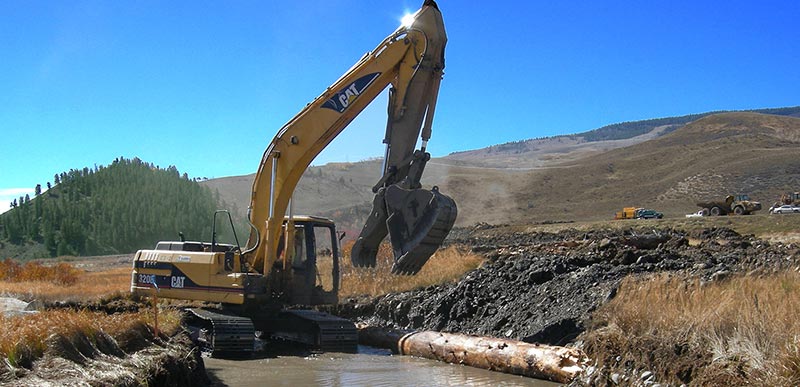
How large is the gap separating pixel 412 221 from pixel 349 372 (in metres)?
2.55

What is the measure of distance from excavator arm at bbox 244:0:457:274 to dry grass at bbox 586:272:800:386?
140 inches

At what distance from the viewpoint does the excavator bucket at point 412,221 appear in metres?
13.0

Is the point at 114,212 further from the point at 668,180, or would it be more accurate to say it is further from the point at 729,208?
the point at 668,180

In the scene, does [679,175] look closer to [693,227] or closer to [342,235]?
[693,227]

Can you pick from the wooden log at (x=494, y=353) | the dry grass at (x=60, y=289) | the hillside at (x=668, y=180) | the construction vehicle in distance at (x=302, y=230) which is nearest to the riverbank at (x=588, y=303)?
the wooden log at (x=494, y=353)

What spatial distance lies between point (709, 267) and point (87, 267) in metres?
36.4

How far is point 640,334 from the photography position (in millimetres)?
9883

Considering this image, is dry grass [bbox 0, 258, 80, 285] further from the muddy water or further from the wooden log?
the wooden log

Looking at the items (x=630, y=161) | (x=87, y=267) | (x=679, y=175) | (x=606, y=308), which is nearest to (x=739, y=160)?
(x=679, y=175)

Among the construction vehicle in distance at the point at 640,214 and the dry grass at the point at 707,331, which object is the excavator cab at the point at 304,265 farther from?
the construction vehicle in distance at the point at 640,214

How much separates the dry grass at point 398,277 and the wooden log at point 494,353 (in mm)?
4137

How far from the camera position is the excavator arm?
13.5m

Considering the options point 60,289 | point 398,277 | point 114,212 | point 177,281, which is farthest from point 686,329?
point 114,212

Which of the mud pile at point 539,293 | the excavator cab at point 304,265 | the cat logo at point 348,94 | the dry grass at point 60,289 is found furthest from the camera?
the dry grass at point 60,289
